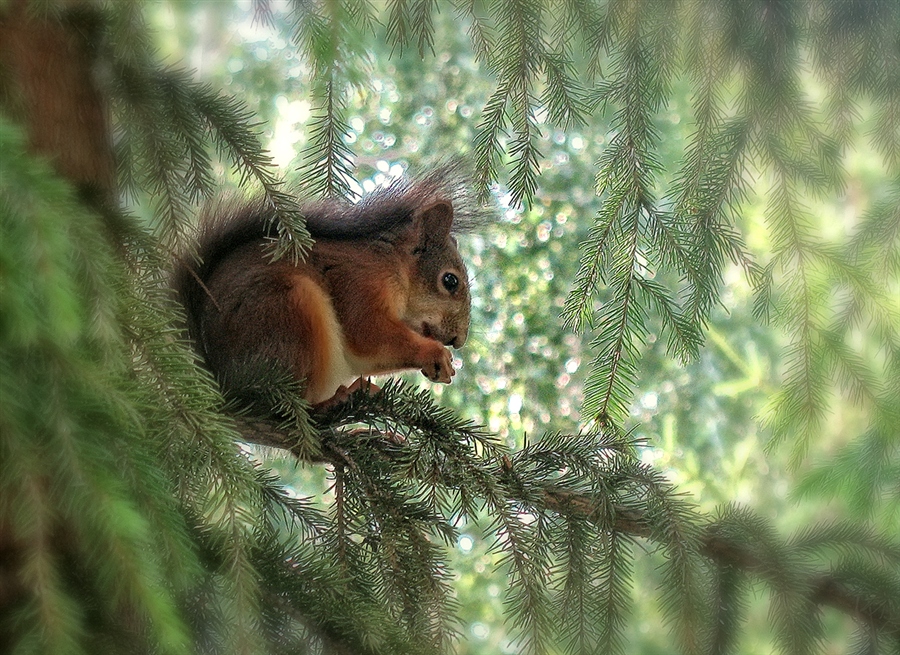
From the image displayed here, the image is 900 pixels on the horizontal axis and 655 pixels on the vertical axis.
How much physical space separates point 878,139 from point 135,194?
123 cm

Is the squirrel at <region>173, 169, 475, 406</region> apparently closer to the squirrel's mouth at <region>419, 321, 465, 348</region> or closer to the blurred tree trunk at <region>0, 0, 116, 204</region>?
the squirrel's mouth at <region>419, 321, 465, 348</region>

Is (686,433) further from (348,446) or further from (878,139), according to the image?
(348,446)

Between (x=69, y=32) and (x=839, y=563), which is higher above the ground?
(x=69, y=32)

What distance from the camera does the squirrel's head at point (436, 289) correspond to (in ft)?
6.55

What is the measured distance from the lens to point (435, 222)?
1.98 m

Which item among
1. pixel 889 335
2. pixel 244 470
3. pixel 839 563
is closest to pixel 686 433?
pixel 889 335

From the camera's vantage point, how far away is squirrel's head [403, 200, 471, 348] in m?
2.00

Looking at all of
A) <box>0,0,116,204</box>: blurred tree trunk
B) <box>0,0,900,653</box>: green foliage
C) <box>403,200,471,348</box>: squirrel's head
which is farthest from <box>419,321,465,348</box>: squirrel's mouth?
<box>0,0,116,204</box>: blurred tree trunk

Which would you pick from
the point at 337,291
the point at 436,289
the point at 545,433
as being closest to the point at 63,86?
the point at 337,291

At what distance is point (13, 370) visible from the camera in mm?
692

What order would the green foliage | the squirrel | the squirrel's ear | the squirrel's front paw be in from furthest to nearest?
the squirrel's ear → the squirrel's front paw → the squirrel → the green foliage

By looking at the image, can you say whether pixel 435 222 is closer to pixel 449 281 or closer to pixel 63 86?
pixel 449 281

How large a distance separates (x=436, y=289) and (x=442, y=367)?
0.87ft

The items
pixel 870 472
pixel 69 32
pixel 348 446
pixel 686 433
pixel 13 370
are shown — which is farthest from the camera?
pixel 686 433
